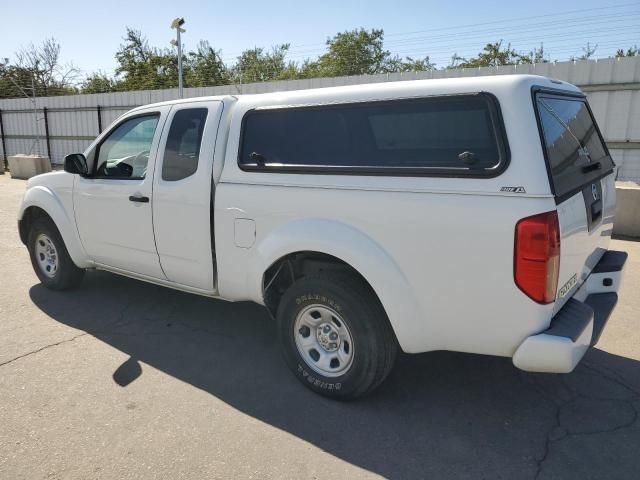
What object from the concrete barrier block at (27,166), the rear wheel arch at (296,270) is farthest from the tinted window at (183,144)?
the concrete barrier block at (27,166)

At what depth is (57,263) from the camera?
517 cm

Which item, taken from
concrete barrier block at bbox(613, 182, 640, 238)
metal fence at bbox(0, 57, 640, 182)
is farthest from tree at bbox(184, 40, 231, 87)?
concrete barrier block at bbox(613, 182, 640, 238)

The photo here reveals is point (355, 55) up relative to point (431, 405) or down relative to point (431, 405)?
up

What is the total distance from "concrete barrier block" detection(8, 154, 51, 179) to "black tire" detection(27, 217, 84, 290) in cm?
1325

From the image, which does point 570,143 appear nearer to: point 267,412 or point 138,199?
point 267,412

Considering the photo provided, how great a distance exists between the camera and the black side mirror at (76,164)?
14.8 ft

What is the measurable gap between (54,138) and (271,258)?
2002 centimetres

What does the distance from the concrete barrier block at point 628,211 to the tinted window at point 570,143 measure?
4538 mm

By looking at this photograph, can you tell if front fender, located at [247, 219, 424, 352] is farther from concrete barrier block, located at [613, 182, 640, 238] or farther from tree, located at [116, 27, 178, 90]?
tree, located at [116, 27, 178, 90]

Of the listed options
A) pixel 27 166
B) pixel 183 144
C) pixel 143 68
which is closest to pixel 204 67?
pixel 143 68

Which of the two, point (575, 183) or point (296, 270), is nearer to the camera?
point (575, 183)

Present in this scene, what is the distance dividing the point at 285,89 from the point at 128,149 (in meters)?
9.71

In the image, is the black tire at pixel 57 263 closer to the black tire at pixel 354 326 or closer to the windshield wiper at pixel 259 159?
the windshield wiper at pixel 259 159

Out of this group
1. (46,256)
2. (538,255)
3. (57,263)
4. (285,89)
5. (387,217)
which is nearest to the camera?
(538,255)
